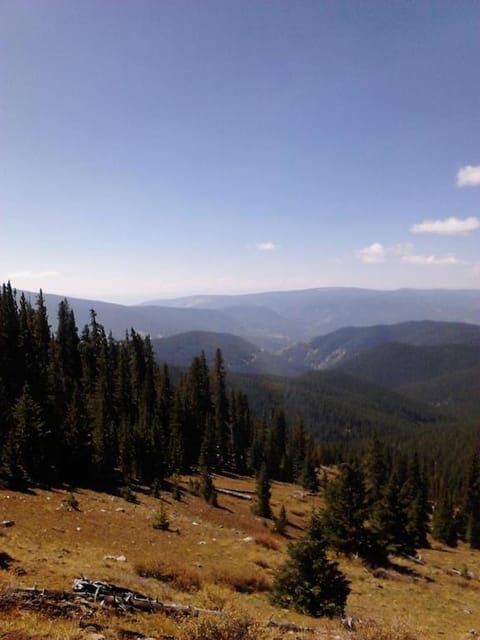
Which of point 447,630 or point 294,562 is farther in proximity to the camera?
point 447,630

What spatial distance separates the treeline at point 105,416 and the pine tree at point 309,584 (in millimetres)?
26393

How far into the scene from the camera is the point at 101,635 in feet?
34.7

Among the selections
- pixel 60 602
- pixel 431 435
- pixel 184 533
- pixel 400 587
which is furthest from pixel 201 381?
pixel 431 435

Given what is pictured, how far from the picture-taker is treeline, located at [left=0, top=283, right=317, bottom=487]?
41.0 meters

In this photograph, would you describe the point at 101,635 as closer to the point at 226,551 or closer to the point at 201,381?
the point at 226,551

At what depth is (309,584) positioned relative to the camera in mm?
18859

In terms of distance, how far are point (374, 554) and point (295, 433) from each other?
67.0 metres

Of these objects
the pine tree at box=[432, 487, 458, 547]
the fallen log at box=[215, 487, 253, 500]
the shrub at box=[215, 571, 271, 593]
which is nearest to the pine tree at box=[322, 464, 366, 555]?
the shrub at box=[215, 571, 271, 593]

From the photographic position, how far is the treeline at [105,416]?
40969mm

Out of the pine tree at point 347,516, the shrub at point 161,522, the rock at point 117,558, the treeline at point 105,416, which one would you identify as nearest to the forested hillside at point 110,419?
the treeline at point 105,416

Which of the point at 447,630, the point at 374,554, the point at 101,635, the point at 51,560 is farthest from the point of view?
the point at 374,554

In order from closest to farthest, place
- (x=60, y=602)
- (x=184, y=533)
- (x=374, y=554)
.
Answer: (x=60, y=602) → (x=184, y=533) → (x=374, y=554)

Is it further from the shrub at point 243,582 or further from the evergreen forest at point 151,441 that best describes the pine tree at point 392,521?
the shrub at point 243,582

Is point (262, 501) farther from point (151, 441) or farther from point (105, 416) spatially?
point (105, 416)
